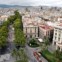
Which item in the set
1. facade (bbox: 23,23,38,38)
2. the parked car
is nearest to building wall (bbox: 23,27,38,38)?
facade (bbox: 23,23,38,38)

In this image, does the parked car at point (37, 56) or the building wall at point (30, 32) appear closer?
the parked car at point (37, 56)

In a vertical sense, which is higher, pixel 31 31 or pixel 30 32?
pixel 31 31

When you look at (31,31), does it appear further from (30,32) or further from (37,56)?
(37,56)

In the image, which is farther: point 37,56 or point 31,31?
point 31,31

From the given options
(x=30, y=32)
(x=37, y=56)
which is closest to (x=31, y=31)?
(x=30, y=32)

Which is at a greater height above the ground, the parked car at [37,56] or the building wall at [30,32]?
the building wall at [30,32]

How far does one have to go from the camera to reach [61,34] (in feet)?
152

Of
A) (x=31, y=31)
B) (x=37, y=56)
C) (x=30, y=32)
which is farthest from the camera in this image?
(x=31, y=31)

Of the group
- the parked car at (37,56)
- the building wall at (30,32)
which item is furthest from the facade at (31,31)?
the parked car at (37,56)

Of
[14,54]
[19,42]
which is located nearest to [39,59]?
[14,54]

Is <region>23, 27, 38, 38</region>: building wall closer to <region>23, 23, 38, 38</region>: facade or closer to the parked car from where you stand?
<region>23, 23, 38, 38</region>: facade

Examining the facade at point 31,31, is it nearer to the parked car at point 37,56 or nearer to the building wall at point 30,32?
the building wall at point 30,32

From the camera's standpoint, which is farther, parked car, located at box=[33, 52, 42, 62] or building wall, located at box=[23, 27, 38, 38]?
building wall, located at box=[23, 27, 38, 38]

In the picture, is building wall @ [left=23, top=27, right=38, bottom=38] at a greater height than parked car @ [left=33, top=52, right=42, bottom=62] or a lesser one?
greater
